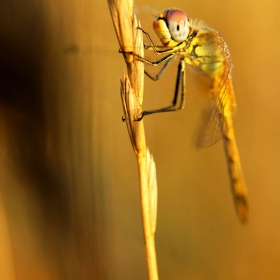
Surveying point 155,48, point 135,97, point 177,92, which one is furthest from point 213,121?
point 135,97

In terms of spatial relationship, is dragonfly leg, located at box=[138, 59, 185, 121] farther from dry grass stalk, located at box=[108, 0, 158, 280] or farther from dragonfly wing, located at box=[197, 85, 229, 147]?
dry grass stalk, located at box=[108, 0, 158, 280]

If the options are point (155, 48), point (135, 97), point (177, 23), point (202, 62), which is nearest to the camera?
point (135, 97)

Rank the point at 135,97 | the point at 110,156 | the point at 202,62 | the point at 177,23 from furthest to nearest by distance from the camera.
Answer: the point at 110,156 < the point at 202,62 < the point at 177,23 < the point at 135,97

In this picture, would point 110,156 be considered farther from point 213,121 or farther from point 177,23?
point 177,23

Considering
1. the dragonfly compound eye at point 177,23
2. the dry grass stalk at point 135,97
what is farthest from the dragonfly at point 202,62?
the dry grass stalk at point 135,97

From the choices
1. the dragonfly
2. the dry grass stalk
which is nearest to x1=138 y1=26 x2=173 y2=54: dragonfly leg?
the dragonfly

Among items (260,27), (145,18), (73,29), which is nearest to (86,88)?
(73,29)

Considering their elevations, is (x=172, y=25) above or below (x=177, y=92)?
above
